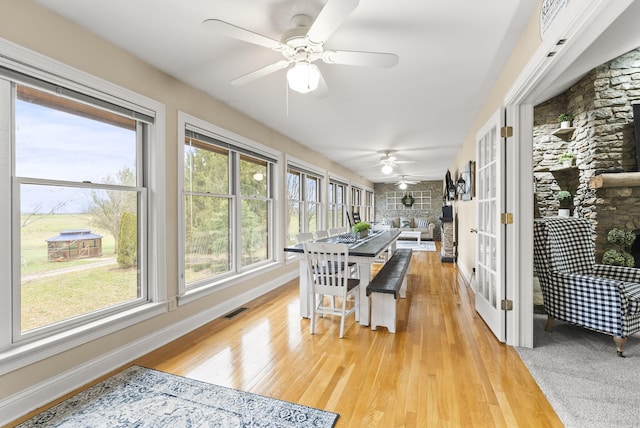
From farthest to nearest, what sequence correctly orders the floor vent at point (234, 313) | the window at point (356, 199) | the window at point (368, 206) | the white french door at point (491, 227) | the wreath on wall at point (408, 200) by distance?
the wreath on wall at point (408, 200) < the window at point (368, 206) < the window at point (356, 199) < the floor vent at point (234, 313) < the white french door at point (491, 227)

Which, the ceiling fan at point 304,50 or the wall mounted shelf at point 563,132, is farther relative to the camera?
the wall mounted shelf at point 563,132

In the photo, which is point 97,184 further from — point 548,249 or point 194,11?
point 548,249

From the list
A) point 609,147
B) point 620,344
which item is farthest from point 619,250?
point 620,344

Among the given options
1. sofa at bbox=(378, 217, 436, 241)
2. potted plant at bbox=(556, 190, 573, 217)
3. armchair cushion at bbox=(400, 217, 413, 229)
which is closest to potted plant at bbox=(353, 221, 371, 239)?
potted plant at bbox=(556, 190, 573, 217)

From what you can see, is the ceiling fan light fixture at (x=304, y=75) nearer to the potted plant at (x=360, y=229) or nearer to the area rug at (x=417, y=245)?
the potted plant at (x=360, y=229)

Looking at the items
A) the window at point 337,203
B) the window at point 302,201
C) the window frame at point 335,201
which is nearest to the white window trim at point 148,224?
the window at point 302,201

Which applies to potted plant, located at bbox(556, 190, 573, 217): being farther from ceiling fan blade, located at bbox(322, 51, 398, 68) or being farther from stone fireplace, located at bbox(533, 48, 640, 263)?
ceiling fan blade, located at bbox(322, 51, 398, 68)

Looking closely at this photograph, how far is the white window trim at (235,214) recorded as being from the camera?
9.36 feet

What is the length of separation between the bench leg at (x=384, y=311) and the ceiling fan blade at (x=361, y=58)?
2017 millimetres

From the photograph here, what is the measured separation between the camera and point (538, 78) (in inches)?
76.8

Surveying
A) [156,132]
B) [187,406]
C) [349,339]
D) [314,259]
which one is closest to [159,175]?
[156,132]

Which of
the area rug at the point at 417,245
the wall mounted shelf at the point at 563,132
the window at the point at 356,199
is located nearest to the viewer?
the wall mounted shelf at the point at 563,132

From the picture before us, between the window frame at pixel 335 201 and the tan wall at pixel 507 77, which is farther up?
the tan wall at pixel 507 77

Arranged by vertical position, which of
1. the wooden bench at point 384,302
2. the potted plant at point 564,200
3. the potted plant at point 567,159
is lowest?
the wooden bench at point 384,302
